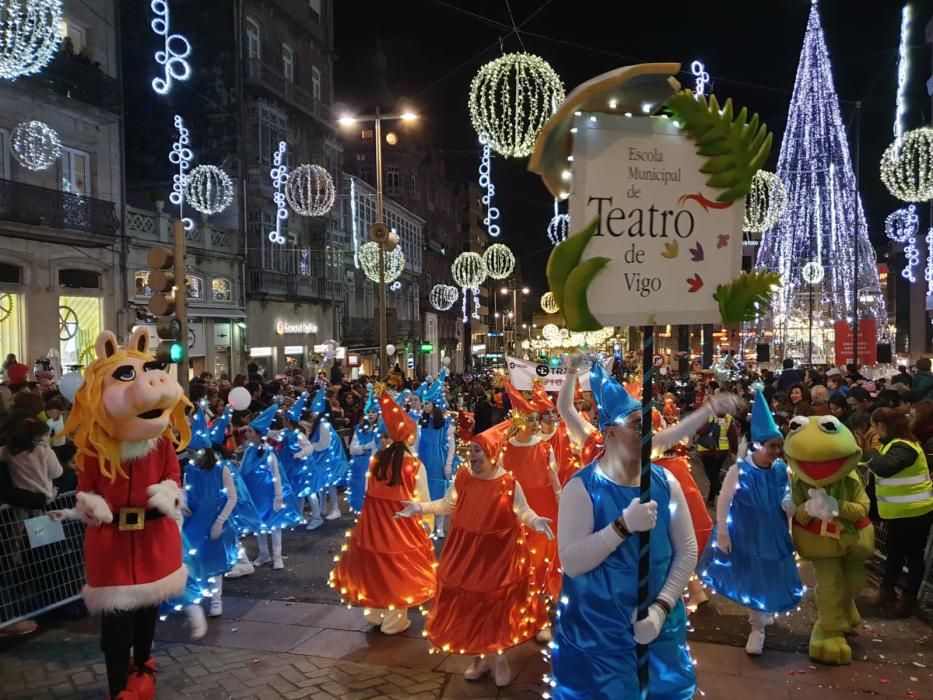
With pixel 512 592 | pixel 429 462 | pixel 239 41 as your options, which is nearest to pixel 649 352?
pixel 512 592

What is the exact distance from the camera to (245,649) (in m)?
5.53

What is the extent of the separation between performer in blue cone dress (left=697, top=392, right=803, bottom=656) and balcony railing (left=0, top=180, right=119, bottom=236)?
52.9 ft

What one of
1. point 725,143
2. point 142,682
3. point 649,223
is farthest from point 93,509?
point 725,143

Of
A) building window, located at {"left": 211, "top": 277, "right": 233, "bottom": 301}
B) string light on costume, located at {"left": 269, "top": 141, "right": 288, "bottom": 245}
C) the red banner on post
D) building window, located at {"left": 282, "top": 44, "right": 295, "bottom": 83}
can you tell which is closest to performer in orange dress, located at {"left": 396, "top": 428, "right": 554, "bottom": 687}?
the red banner on post

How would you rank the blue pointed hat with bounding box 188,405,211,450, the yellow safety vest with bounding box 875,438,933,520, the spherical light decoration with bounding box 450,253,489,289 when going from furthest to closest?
the spherical light decoration with bounding box 450,253,489,289 → the blue pointed hat with bounding box 188,405,211,450 → the yellow safety vest with bounding box 875,438,933,520

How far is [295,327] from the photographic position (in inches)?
1157

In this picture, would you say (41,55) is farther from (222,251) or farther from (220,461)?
(222,251)

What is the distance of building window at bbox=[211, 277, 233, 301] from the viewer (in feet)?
78.1

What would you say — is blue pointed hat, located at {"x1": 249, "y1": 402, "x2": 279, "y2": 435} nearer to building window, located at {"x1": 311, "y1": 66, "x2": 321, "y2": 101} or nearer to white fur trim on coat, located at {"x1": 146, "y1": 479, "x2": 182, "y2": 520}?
white fur trim on coat, located at {"x1": 146, "y1": 479, "x2": 182, "y2": 520}

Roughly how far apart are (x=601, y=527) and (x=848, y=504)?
3.08 meters

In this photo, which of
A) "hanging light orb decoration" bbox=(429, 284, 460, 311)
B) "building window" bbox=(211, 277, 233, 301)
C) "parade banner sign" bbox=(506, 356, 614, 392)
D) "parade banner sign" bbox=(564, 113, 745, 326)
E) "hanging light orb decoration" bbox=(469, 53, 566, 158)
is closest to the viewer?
"parade banner sign" bbox=(564, 113, 745, 326)

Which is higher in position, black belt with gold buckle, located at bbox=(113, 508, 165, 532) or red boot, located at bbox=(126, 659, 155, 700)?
black belt with gold buckle, located at bbox=(113, 508, 165, 532)

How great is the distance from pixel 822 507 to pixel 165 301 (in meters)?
6.62

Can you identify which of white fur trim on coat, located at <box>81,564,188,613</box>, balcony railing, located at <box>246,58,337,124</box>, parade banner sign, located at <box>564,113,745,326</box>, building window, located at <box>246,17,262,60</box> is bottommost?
white fur trim on coat, located at <box>81,564,188,613</box>
